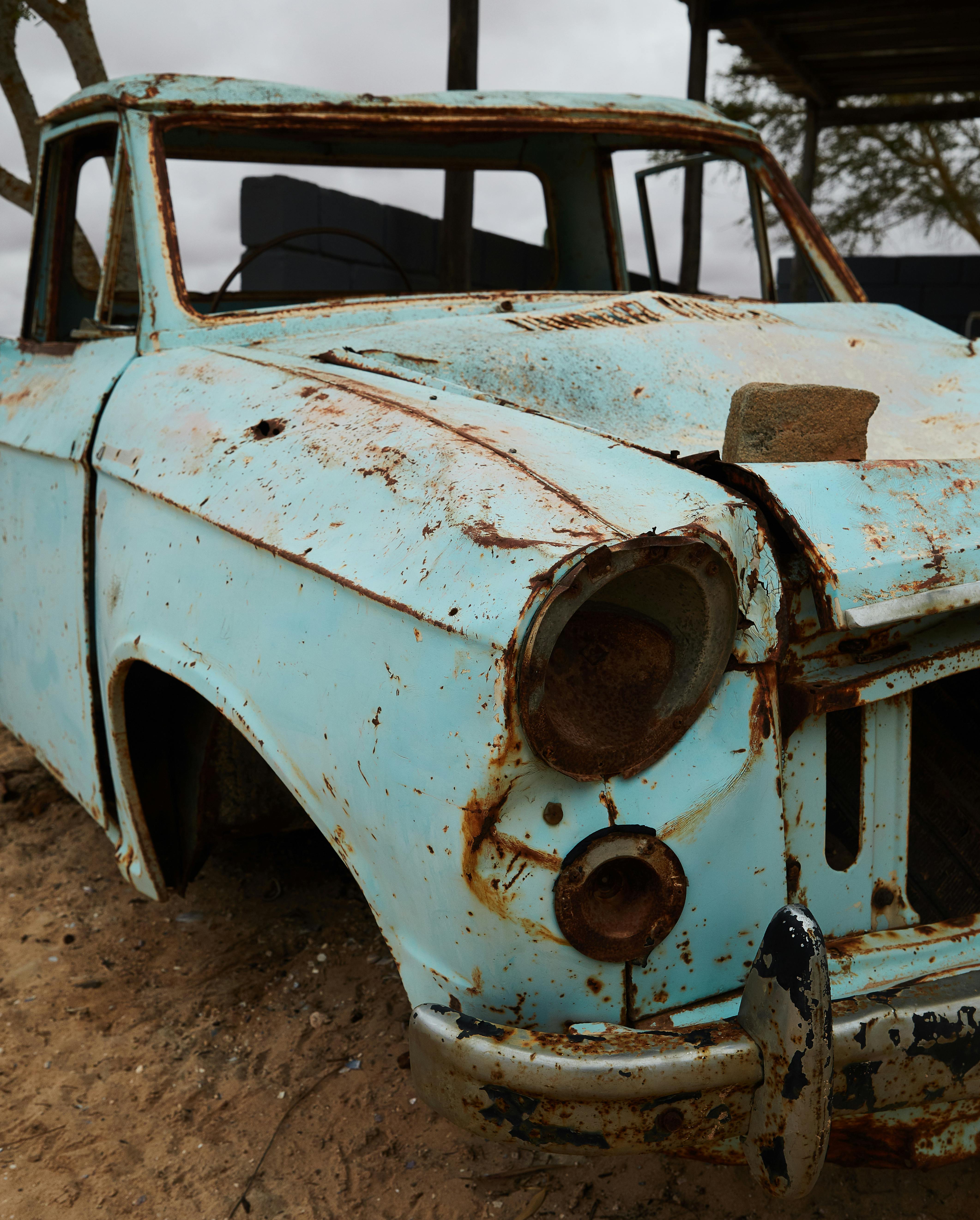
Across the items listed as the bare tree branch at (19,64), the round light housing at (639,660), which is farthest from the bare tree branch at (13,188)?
the round light housing at (639,660)

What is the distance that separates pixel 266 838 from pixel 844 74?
38.9 ft

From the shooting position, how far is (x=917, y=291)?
46.3ft

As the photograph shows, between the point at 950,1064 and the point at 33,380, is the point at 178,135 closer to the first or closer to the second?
the point at 33,380

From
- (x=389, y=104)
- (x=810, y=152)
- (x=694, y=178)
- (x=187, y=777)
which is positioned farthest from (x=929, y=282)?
(x=187, y=777)

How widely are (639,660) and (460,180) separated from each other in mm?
5603

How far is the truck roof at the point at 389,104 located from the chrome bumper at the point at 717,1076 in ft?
6.54

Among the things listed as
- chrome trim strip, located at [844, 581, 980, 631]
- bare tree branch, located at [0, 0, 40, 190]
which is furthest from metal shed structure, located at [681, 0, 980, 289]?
chrome trim strip, located at [844, 581, 980, 631]

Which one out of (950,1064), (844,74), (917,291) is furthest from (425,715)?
(917,291)

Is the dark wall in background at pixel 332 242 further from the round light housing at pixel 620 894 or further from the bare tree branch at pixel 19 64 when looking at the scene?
the round light housing at pixel 620 894

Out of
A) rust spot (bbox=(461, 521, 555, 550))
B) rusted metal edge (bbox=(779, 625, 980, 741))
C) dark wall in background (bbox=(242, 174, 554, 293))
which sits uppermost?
dark wall in background (bbox=(242, 174, 554, 293))

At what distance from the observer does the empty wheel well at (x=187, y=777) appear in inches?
76.3

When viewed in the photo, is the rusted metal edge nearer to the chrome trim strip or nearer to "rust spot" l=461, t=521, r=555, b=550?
the chrome trim strip

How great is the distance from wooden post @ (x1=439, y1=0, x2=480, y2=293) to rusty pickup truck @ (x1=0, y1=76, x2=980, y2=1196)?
14.6ft

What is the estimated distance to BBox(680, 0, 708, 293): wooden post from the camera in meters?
9.32
